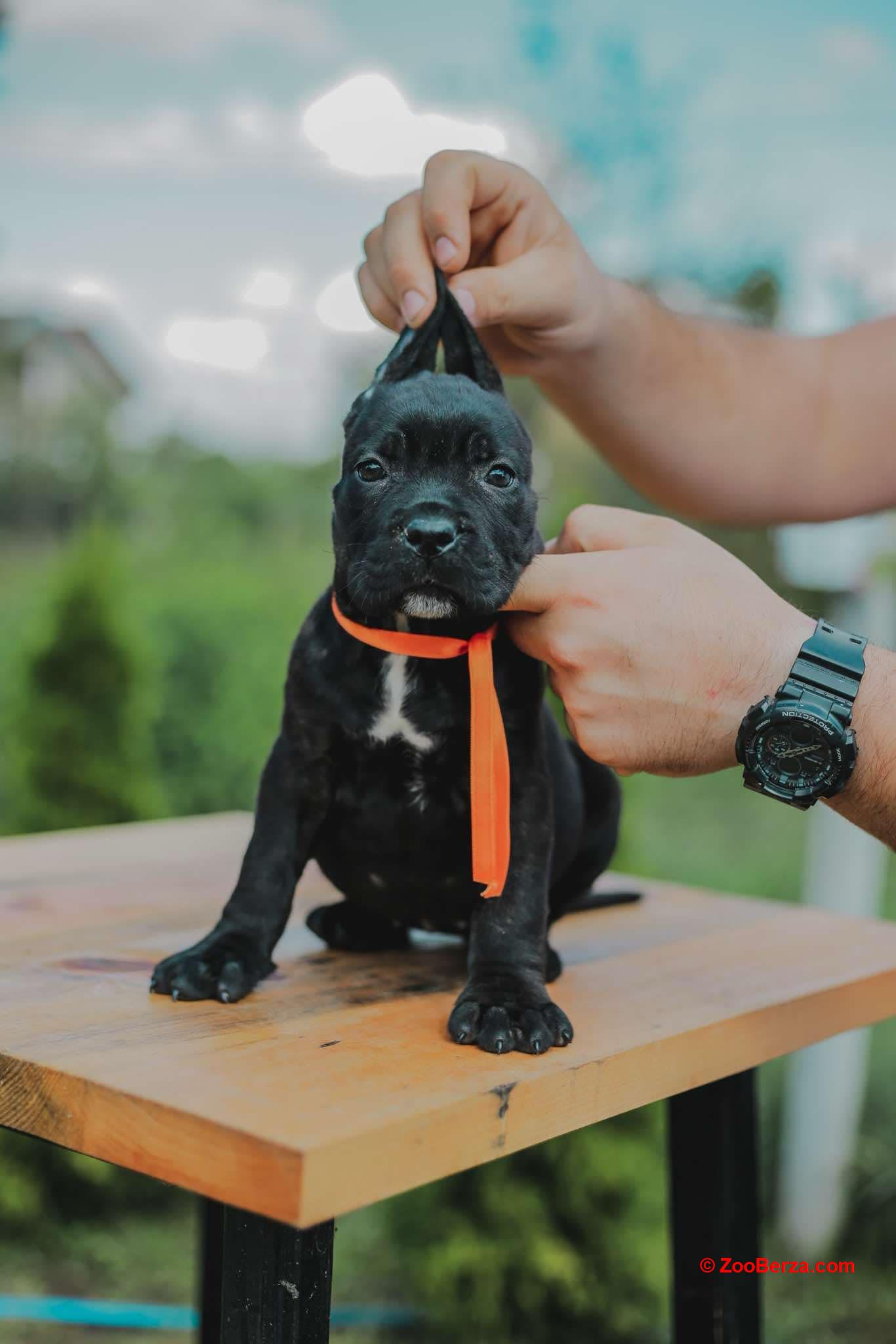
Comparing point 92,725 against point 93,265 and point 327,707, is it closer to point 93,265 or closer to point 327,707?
point 327,707

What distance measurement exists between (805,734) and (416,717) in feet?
1.59

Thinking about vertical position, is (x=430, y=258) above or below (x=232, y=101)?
below

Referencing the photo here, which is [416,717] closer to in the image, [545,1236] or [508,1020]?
[508,1020]

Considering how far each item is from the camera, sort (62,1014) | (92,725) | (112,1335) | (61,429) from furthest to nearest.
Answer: (61,429)
(92,725)
(112,1335)
(62,1014)

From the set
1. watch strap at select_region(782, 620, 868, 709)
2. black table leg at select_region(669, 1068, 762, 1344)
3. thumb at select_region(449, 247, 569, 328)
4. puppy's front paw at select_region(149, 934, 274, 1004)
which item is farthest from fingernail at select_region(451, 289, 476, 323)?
black table leg at select_region(669, 1068, 762, 1344)

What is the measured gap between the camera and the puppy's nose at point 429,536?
5.02ft

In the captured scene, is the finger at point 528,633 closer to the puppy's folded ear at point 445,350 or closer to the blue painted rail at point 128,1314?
the puppy's folded ear at point 445,350

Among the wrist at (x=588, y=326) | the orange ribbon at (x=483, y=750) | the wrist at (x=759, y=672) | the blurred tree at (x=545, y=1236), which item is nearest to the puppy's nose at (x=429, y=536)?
the orange ribbon at (x=483, y=750)

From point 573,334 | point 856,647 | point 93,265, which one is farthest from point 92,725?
point 93,265

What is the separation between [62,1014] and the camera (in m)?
1.53

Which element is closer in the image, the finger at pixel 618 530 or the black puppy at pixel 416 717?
the black puppy at pixel 416 717

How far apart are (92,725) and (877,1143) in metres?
3.19

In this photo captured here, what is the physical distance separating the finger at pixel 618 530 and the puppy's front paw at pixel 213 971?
67cm

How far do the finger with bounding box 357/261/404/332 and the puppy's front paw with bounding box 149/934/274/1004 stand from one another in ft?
3.43
